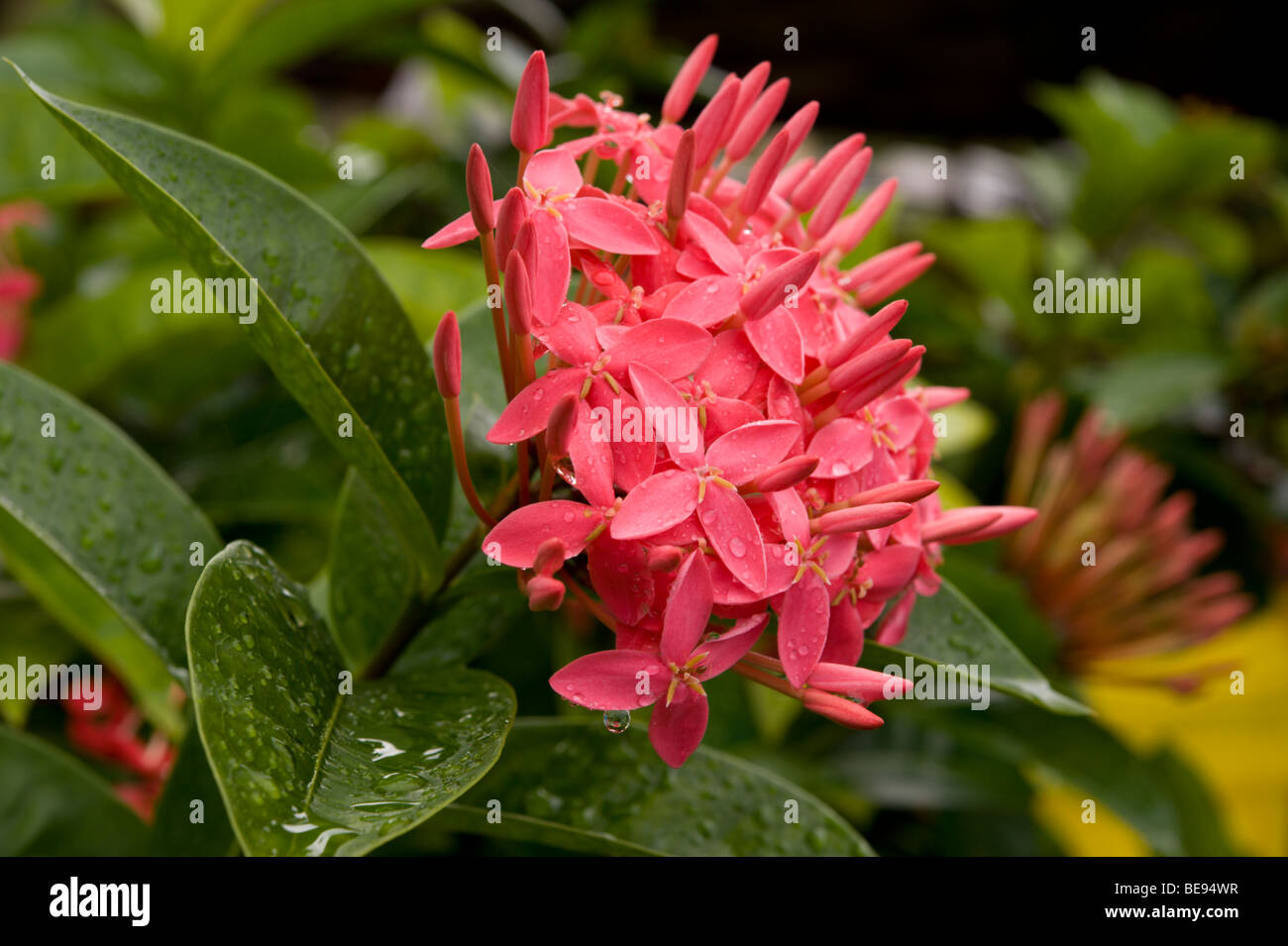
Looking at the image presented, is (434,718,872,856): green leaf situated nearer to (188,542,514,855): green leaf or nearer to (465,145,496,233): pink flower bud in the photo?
(188,542,514,855): green leaf

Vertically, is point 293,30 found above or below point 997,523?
above

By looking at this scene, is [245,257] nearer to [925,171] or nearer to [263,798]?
[263,798]

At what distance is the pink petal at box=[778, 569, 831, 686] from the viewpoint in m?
0.42

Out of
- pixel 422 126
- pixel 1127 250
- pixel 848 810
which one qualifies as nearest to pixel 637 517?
pixel 848 810

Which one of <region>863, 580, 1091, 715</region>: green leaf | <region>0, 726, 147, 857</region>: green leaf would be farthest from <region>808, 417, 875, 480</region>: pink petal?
<region>0, 726, 147, 857</region>: green leaf

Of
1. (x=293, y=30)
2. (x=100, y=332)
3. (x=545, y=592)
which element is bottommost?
(x=545, y=592)

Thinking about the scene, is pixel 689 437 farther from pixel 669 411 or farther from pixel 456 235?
pixel 456 235

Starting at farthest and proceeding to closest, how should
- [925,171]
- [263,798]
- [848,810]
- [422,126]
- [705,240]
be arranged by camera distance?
[925,171] < [422,126] < [848,810] < [705,240] < [263,798]

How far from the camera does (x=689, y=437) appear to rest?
41 centimetres

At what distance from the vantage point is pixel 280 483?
85 centimetres

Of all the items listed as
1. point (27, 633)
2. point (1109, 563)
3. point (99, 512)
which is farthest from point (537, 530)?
point (1109, 563)

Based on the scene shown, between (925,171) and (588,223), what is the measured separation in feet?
7.09

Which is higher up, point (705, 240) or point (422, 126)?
point (422, 126)

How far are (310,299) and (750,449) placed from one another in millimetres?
243
